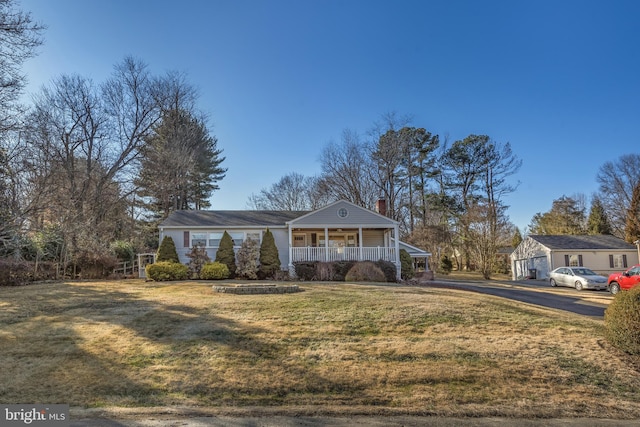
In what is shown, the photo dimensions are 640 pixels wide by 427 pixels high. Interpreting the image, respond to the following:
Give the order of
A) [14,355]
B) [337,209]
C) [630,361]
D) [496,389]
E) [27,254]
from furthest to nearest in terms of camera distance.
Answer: [337,209], [27,254], [14,355], [630,361], [496,389]

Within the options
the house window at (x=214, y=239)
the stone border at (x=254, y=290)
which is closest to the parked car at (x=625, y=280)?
the stone border at (x=254, y=290)

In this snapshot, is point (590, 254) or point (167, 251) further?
point (590, 254)

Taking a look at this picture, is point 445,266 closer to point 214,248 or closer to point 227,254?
point 214,248

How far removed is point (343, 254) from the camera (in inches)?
853

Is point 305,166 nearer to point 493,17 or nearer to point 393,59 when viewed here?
point 393,59

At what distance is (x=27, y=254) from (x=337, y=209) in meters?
17.2

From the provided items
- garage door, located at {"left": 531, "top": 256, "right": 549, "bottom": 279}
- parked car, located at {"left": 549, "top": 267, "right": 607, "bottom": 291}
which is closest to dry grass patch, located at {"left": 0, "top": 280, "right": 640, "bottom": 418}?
parked car, located at {"left": 549, "top": 267, "right": 607, "bottom": 291}

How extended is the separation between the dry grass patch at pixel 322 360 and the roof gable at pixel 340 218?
1234 cm

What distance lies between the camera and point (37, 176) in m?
16.1

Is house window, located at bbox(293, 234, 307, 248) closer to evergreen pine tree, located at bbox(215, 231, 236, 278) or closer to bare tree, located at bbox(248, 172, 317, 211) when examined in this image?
evergreen pine tree, located at bbox(215, 231, 236, 278)

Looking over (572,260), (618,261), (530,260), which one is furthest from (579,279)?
(618,261)

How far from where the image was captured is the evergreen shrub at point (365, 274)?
733 inches

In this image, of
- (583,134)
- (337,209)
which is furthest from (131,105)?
(583,134)

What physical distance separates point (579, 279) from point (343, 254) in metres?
15.1
